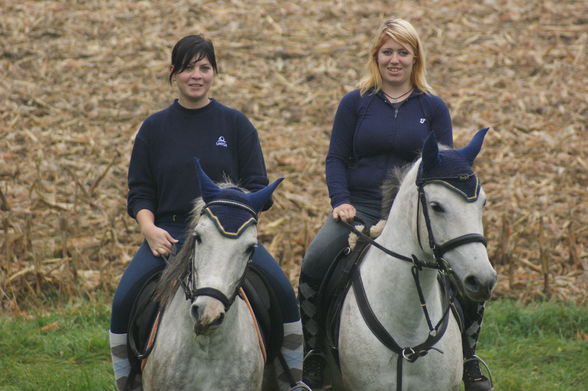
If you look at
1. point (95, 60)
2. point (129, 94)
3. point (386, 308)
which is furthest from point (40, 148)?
point (386, 308)

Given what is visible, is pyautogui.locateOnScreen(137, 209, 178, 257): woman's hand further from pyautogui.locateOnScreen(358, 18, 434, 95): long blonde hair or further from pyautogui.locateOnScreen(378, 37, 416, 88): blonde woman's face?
pyautogui.locateOnScreen(378, 37, 416, 88): blonde woman's face

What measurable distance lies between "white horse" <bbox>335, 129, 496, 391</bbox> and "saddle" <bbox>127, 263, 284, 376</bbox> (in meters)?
0.46

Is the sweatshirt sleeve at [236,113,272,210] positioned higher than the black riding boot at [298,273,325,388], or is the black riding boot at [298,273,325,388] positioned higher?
the sweatshirt sleeve at [236,113,272,210]

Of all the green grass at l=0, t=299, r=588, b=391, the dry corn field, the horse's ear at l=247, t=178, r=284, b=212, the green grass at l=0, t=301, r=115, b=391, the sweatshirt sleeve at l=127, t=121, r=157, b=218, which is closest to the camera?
the horse's ear at l=247, t=178, r=284, b=212

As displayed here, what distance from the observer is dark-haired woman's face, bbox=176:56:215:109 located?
5.20m

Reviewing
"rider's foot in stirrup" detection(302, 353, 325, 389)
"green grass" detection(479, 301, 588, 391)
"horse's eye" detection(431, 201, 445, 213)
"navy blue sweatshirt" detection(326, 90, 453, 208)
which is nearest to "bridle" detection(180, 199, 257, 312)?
"horse's eye" detection(431, 201, 445, 213)

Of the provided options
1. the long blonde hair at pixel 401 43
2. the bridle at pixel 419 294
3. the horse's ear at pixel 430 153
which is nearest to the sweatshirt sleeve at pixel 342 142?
the long blonde hair at pixel 401 43

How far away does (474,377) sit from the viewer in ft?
19.4

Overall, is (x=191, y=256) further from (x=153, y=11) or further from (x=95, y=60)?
(x=153, y=11)

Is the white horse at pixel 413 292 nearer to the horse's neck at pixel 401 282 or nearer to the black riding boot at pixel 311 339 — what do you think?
the horse's neck at pixel 401 282

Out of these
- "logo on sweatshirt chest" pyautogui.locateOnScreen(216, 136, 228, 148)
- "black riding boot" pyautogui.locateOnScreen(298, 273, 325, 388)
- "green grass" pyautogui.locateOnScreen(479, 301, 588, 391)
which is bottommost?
"green grass" pyautogui.locateOnScreen(479, 301, 588, 391)

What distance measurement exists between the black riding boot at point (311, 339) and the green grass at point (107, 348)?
204 centimetres

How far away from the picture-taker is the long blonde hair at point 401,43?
5.75 meters

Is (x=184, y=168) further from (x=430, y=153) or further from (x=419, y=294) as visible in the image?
(x=419, y=294)
